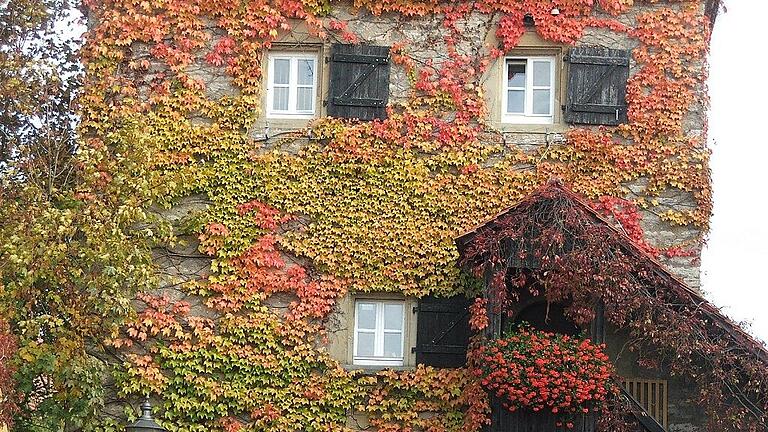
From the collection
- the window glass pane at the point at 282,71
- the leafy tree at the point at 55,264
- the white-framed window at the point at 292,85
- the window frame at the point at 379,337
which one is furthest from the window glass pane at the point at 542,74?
the leafy tree at the point at 55,264

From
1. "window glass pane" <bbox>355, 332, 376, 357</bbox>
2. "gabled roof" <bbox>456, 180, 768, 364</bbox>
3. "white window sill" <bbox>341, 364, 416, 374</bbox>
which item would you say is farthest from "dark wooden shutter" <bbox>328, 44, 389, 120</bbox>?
"white window sill" <bbox>341, 364, 416, 374</bbox>

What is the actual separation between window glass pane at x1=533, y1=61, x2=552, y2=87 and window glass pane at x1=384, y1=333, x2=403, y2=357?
3843 mm

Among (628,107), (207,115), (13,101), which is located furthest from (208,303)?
(628,107)

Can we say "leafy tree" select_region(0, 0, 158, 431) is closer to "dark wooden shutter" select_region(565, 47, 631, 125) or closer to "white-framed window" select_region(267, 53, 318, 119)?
"white-framed window" select_region(267, 53, 318, 119)

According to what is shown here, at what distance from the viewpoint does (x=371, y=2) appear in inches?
617

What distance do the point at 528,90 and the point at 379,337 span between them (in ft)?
12.6

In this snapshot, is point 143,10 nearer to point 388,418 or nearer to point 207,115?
point 207,115

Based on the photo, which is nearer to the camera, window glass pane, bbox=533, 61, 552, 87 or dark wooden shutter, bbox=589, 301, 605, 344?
dark wooden shutter, bbox=589, 301, 605, 344

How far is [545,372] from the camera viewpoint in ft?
43.4

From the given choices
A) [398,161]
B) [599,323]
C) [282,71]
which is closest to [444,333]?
[599,323]

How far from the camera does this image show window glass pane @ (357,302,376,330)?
15.1 metres

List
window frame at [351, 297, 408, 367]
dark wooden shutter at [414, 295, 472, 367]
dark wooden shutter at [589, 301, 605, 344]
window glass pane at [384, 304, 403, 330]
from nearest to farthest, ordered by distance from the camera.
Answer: dark wooden shutter at [589, 301, 605, 344], dark wooden shutter at [414, 295, 472, 367], window frame at [351, 297, 408, 367], window glass pane at [384, 304, 403, 330]

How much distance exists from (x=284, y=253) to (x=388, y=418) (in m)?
2.50

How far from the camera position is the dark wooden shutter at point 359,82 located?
15391mm
